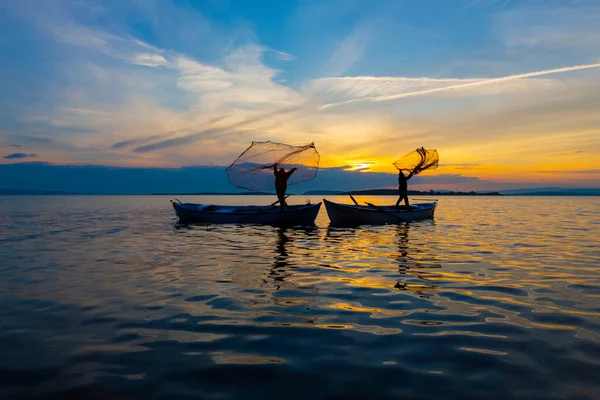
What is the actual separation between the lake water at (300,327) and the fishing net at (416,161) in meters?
17.3

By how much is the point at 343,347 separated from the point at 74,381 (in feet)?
11.6

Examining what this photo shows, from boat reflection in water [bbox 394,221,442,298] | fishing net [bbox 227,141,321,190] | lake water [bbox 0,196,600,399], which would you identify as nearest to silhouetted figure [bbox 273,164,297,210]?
fishing net [bbox 227,141,321,190]

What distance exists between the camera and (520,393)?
446 centimetres

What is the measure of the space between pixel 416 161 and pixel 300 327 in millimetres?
26058

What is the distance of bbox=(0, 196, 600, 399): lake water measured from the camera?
15.4 feet

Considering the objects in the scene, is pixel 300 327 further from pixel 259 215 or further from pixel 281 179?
pixel 259 215

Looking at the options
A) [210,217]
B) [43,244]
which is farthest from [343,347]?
[210,217]

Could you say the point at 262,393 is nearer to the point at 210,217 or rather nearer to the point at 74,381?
the point at 74,381

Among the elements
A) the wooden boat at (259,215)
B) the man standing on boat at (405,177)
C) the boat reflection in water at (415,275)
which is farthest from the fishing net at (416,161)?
the boat reflection in water at (415,275)

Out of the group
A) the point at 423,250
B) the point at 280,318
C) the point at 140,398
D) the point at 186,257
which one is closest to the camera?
the point at 140,398

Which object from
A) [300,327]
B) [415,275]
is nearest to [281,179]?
[415,275]

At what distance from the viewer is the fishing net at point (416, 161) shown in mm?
30391

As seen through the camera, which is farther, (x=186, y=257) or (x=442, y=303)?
(x=186, y=257)

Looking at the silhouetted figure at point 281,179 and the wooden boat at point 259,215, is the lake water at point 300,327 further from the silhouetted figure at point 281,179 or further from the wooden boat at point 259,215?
the silhouetted figure at point 281,179
